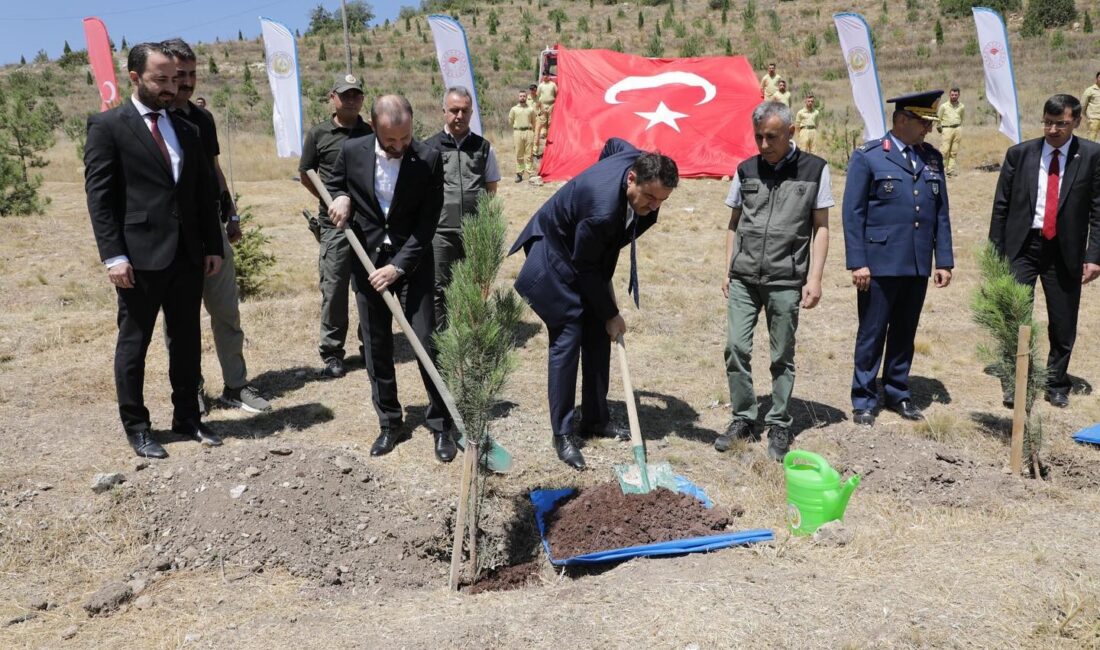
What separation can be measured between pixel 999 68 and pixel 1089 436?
36.9 feet

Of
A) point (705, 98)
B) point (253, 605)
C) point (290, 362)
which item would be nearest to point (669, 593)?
point (253, 605)

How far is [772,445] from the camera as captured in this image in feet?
15.3

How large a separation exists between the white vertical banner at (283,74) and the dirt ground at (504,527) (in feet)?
32.3

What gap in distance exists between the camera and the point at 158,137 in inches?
160

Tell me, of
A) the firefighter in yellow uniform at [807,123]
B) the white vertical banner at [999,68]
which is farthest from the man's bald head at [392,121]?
the white vertical banner at [999,68]

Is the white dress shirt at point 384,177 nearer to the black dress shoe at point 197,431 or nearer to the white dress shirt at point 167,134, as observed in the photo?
the white dress shirt at point 167,134

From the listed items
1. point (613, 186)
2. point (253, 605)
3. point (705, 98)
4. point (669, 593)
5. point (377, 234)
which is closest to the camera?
point (669, 593)

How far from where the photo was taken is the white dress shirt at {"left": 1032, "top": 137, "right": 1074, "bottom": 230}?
5.14 m

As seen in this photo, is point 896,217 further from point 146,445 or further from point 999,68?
point 999,68

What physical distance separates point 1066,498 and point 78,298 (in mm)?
8407

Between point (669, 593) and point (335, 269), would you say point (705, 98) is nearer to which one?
point (335, 269)

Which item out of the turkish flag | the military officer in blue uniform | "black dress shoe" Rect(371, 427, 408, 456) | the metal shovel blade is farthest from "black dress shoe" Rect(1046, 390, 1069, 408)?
the turkish flag

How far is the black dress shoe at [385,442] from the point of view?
4.45 metres

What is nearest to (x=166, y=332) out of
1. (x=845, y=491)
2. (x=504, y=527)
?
(x=504, y=527)
